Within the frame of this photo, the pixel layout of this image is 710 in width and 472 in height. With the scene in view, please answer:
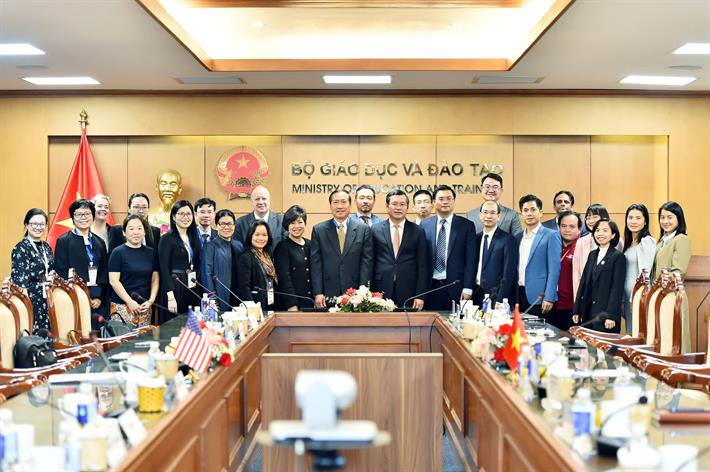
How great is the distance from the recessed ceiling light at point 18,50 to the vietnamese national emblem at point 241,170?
2703 millimetres

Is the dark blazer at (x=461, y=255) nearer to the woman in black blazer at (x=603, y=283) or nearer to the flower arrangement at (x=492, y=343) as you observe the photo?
the woman in black blazer at (x=603, y=283)

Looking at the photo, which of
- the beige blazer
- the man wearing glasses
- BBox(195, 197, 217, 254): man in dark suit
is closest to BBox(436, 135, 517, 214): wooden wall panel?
the man wearing glasses

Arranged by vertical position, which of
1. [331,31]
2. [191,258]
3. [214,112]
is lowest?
[191,258]

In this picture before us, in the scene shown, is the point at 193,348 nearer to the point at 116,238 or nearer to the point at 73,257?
the point at 73,257

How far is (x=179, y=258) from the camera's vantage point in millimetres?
6402

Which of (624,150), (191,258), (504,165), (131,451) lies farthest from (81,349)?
(624,150)

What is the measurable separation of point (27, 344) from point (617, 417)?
11.5 ft

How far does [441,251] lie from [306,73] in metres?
2.74

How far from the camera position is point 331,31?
781 cm

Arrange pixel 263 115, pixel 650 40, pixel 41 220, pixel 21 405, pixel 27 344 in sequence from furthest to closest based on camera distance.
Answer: pixel 263 115
pixel 650 40
pixel 41 220
pixel 27 344
pixel 21 405

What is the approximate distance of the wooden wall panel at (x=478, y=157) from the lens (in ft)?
31.5

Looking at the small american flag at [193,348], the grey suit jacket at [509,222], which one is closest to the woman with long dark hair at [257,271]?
the grey suit jacket at [509,222]

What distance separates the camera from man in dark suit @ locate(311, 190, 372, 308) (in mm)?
6547

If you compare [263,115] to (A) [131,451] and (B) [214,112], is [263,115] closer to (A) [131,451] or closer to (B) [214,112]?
(B) [214,112]
